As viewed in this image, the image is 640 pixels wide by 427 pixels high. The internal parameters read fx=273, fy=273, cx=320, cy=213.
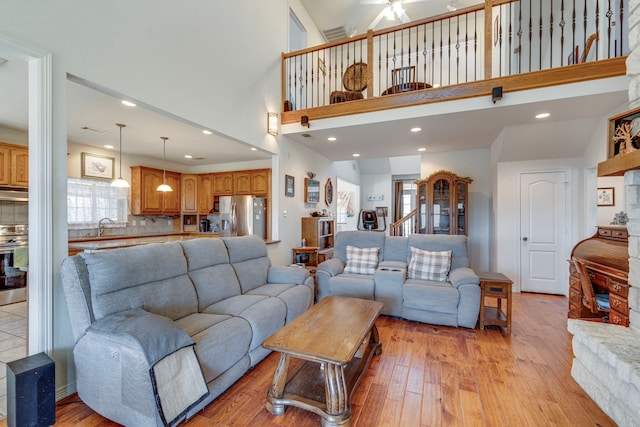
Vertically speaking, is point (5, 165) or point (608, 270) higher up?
point (5, 165)

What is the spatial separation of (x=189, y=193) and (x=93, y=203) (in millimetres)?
1676

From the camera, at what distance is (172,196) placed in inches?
226

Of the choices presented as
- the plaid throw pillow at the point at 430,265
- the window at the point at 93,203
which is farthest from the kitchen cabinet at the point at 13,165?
the plaid throw pillow at the point at 430,265

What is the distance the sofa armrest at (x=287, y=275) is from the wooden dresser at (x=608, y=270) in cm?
289

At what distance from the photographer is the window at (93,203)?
4.49 metres

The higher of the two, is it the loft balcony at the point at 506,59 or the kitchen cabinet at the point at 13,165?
the loft balcony at the point at 506,59

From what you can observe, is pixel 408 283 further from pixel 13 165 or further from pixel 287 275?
pixel 13 165

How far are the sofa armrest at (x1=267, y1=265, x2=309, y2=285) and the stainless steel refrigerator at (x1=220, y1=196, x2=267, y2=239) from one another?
1.70m

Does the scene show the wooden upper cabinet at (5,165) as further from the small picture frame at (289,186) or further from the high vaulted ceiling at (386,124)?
the small picture frame at (289,186)

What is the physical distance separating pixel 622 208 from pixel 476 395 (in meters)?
3.28

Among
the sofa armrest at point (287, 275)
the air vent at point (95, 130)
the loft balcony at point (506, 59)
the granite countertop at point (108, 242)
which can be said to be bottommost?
the sofa armrest at point (287, 275)

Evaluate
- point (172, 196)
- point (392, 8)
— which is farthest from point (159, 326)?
point (392, 8)

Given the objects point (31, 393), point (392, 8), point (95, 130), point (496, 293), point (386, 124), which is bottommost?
point (31, 393)

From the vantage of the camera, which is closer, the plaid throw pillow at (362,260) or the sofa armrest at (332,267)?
the sofa armrest at (332,267)
